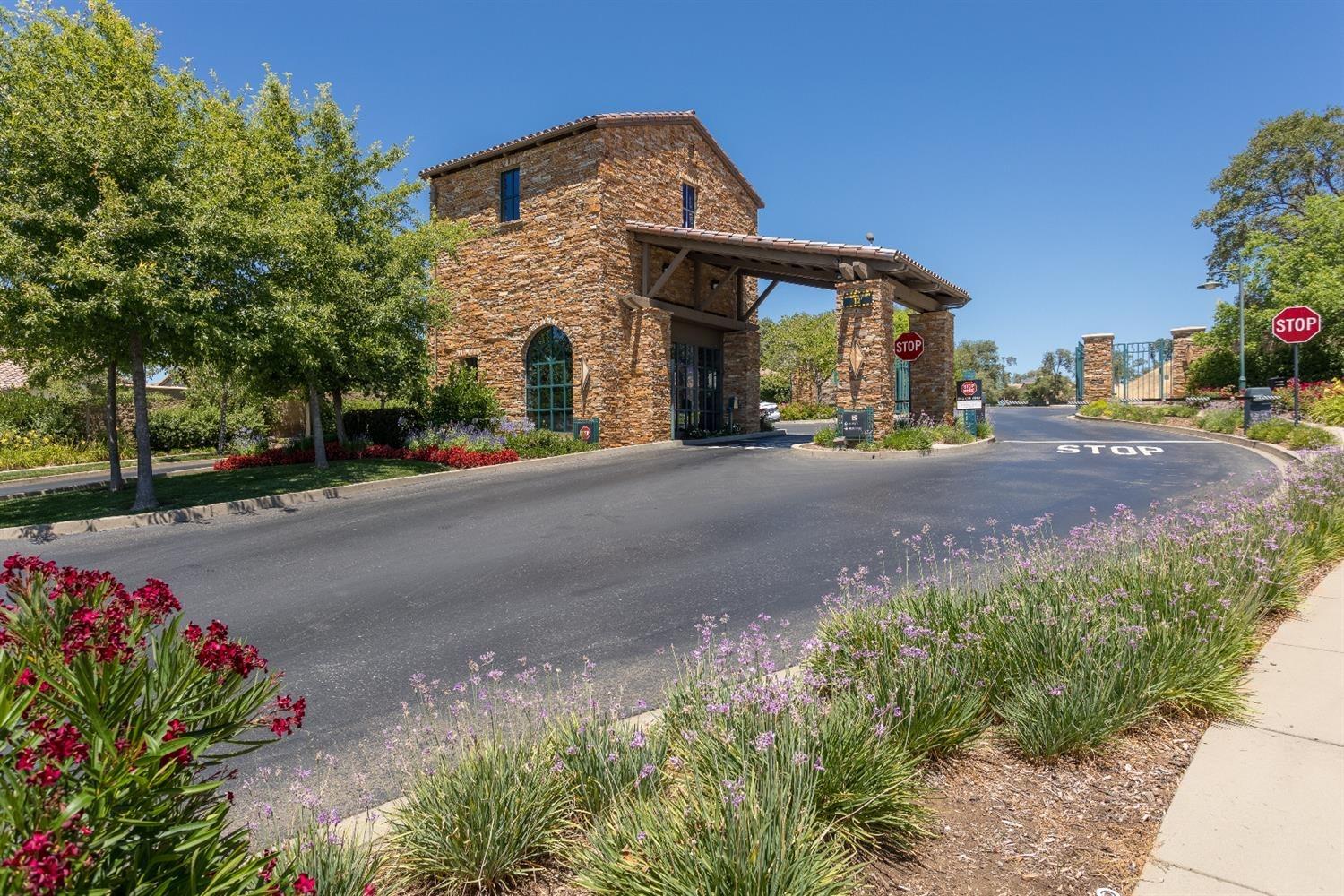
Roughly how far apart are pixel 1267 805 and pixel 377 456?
1813 cm

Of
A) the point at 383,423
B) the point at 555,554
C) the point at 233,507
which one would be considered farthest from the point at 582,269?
the point at 555,554

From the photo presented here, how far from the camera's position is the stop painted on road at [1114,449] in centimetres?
1521

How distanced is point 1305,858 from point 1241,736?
0.98m

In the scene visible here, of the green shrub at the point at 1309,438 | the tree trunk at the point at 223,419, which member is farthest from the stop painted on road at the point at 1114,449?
the tree trunk at the point at 223,419

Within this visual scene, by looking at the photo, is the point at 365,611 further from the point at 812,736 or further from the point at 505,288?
the point at 505,288

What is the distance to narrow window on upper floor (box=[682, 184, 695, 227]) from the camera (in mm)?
22500

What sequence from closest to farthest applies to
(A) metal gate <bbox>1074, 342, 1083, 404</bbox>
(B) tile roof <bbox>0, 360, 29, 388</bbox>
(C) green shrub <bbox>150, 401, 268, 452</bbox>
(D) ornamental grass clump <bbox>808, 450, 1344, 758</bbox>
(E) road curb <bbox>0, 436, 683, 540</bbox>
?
(D) ornamental grass clump <bbox>808, 450, 1344, 758</bbox>, (E) road curb <bbox>0, 436, 683, 540</bbox>, (C) green shrub <bbox>150, 401, 268, 452</bbox>, (B) tile roof <bbox>0, 360, 29, 388</bbox>, (A) metal gate <bbox>1074, 342, 1083, 404</bbox>

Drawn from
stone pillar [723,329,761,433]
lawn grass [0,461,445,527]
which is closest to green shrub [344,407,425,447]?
lawn grass [0,461,445,527]

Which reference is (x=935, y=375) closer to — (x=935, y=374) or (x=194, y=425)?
(x=935, y=374)

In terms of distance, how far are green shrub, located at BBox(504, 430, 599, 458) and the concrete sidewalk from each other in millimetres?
14964

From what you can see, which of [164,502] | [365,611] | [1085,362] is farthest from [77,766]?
[1085,362]

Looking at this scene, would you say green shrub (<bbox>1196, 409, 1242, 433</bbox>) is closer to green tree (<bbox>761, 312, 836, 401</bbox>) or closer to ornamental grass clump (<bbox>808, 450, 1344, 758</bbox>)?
ornamental grass clump (<bbox>808, 450, 1344, 758</bbox>)

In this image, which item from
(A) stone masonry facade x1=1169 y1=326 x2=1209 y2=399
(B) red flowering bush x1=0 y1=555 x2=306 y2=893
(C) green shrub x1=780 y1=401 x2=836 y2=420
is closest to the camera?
(B) red flowering bush x1=0 y1=555 x2=306 y2=893

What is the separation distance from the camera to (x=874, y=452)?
15.9m
